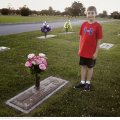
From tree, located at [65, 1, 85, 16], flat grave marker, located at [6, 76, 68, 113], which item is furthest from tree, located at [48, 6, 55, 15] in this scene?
flat grave marker, located at [6, 76, 68, 113]

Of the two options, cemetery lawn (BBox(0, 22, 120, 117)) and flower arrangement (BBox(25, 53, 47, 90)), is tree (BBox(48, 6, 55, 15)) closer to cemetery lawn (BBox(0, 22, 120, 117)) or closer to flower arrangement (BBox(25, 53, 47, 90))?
cemetery lawn (BBox(0, 22, 120, 117))

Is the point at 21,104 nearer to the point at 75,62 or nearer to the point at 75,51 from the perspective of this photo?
the point at 75,62

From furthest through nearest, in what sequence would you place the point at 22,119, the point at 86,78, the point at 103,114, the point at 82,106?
the point at 86,78 → the point at 82,106 → the point at 103,114 → the point at 22,119

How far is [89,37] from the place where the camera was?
211 inches

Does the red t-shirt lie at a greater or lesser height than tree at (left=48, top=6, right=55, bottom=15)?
lesser

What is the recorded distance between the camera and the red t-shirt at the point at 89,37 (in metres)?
5.27

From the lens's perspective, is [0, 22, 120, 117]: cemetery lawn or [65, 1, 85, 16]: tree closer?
[0, 22, 120, 117]: cemetery lawn

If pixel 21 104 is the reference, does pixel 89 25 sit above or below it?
above

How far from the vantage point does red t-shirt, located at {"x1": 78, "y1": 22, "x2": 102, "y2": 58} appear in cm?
527

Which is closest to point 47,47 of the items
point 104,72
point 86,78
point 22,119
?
point 104,72

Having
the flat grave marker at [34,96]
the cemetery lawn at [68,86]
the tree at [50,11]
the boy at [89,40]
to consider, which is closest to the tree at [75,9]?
the tree at [50,11]

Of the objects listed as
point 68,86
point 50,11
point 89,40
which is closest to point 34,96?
point 68,86

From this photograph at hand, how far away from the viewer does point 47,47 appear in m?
11.0

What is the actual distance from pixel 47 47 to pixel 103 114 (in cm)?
679
